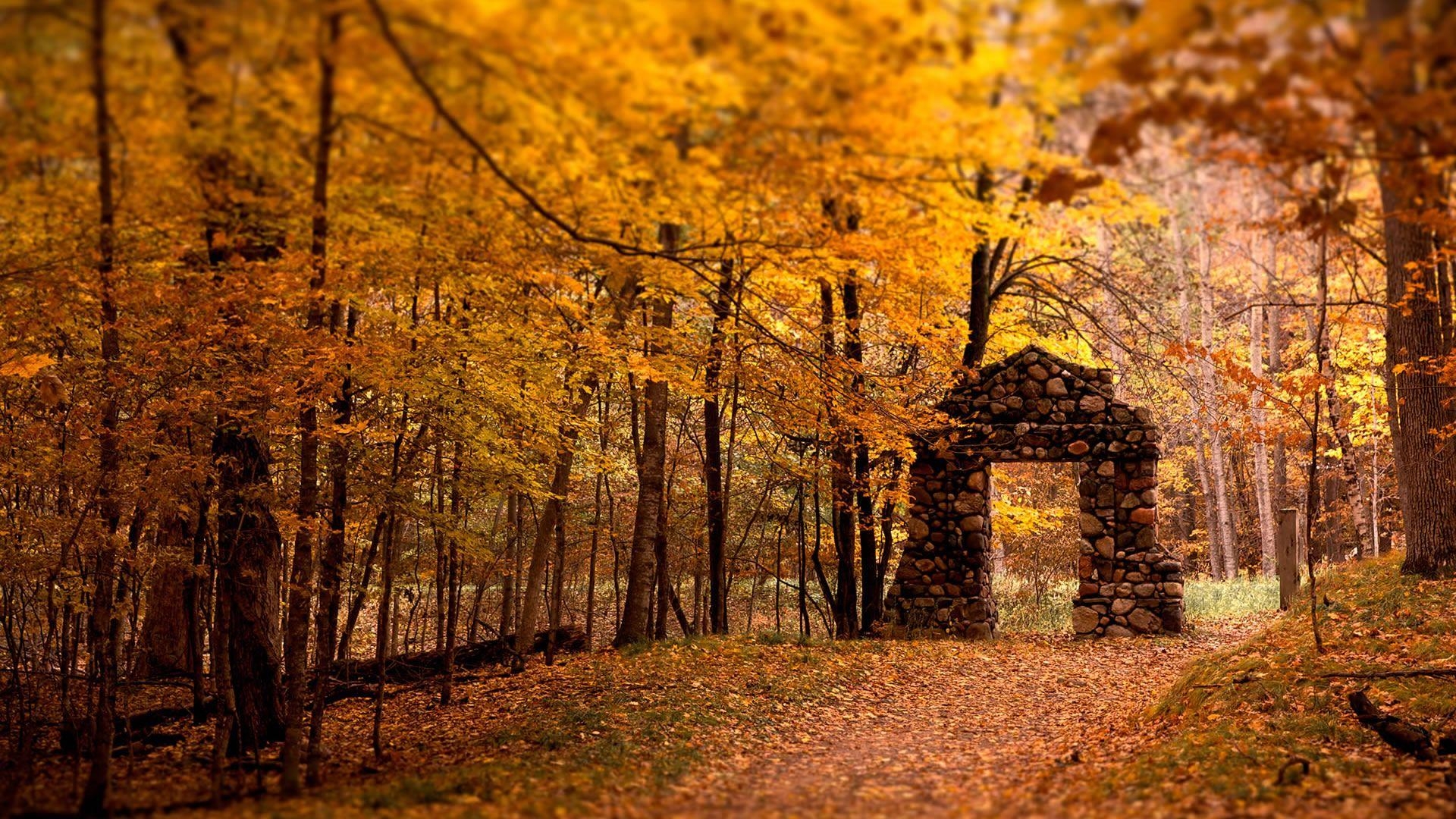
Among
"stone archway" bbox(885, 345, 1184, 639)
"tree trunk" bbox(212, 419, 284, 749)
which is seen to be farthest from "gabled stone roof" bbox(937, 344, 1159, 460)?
"tree trunk" bbox(212, 419, 284, 749)

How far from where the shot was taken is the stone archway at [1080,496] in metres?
12.5

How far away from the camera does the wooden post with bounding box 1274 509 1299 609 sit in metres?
12.8

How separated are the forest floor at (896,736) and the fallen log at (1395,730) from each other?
0.28 feet

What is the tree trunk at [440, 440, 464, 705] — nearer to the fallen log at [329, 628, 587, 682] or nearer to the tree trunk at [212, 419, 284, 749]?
the fallen log at [329, 628, 587, 682]

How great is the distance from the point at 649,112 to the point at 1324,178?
10.9 ft

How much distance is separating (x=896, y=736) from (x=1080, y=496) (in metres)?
6.34

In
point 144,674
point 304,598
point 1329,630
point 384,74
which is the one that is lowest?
point 144,674

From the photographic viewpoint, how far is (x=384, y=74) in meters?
4.27

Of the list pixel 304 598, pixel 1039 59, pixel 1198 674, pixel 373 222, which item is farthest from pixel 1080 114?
pixel 304 598

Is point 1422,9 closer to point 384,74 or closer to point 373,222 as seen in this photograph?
point 384,74

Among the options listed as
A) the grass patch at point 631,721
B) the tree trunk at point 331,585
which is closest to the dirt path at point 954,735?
the grass patch at point 631,721

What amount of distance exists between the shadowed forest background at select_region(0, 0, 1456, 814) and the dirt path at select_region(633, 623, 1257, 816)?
3.9 inches

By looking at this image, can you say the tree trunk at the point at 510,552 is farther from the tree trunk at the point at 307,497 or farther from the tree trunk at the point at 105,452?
the tree trunk at the point at 105,452

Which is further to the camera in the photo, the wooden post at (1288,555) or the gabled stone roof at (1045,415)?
the wooden post at (1288,555)
